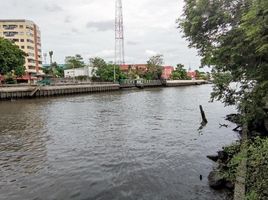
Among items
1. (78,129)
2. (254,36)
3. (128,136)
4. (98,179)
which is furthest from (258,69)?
(78,129)

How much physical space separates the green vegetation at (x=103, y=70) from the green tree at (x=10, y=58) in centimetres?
4143

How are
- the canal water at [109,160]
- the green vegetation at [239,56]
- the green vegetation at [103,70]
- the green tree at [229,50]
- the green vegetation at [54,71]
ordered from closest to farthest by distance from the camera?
the green vegetation at [239,56]
the canal water at [109,160]
the green tree at [229,50]
the green vegetation at [103,70]
the green vegetation at [54,71]

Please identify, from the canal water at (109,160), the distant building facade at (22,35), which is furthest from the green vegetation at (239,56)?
the distant building facade at (22,35)

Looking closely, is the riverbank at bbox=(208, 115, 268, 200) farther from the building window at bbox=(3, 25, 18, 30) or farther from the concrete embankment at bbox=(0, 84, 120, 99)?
the building window at bbox=(3, 25, 18, 30)

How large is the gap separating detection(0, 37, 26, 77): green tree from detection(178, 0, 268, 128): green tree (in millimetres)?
58587

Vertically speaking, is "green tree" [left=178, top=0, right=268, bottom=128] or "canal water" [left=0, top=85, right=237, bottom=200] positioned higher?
"green tree" [left=178, top=0, right=268, bottom=128]

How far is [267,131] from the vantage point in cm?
1692

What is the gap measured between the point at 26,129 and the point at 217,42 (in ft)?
59.3

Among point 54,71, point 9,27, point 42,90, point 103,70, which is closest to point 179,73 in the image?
point 103,70

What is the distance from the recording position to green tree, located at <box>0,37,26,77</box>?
66338mm

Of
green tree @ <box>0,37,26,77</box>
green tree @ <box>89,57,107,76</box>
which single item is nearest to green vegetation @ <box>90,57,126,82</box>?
green tree @ <box>89,57,107,76</box>

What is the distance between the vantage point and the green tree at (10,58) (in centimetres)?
6634

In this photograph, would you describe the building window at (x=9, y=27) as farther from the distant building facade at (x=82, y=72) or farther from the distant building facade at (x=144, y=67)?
the distant building facade at (x=144, y=67)

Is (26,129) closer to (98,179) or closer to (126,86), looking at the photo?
(98,179)
